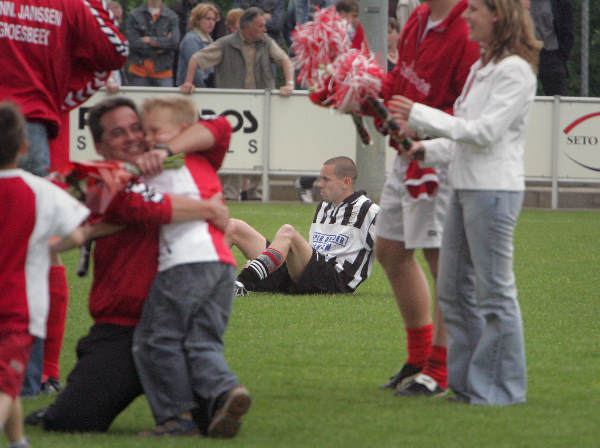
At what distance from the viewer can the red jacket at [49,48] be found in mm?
5508

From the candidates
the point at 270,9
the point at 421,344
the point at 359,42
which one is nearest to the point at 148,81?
the point at 270,9

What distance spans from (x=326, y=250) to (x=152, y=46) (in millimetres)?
8812

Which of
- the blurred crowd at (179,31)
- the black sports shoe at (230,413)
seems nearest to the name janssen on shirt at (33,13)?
the black sports shoe at (230,413)

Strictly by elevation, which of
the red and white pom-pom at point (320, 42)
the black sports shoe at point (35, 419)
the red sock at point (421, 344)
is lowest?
the black sports shoe at point (35, 419)

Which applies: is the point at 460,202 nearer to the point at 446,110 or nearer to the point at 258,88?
the point at 446,110

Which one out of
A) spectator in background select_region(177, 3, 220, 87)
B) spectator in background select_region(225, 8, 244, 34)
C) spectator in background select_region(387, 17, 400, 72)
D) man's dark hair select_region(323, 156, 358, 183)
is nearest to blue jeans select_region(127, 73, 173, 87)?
spectator in background select_region(177, 3, 220, 87)

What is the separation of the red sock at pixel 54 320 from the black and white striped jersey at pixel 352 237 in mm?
3695

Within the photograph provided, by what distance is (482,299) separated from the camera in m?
5.08

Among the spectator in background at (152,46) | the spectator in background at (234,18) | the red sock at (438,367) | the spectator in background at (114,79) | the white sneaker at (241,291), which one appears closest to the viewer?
the red sock at (438,367)

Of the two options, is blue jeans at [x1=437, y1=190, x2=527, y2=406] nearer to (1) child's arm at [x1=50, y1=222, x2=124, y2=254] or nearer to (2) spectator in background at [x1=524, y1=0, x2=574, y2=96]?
(1) child's arm at [x1=50, y1=222, x2=124, y2=254]

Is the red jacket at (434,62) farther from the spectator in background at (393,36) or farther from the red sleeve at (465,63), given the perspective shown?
the spectator in background at (393,36)

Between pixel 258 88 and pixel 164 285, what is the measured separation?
11.8 meters

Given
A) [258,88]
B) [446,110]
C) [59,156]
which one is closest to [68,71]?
[59,156]

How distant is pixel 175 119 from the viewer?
4926 mm
